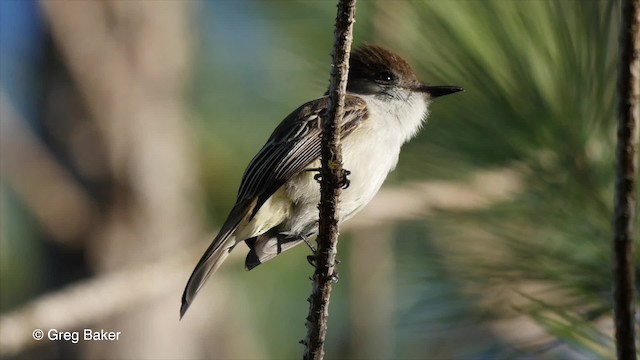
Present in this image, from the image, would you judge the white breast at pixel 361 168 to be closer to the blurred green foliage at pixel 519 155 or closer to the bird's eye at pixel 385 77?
the blurred green foliage at pixel 519 155

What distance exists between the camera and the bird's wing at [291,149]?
2.80m

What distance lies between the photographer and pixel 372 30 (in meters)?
2.84

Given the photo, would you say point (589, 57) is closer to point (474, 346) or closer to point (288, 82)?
point (474, 346)

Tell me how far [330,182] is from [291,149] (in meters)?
0.85

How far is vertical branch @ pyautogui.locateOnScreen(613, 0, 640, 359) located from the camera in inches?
51.2

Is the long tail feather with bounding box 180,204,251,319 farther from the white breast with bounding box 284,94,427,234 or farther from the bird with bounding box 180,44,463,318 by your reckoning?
the white breast with bounding box 284,94,427,234

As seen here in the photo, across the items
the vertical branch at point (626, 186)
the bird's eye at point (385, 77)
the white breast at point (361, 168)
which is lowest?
the vertical branch at point (626, 186)

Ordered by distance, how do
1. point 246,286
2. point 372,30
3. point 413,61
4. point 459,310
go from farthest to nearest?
point 246,286
point 372,30
point 413,61
point 459,310

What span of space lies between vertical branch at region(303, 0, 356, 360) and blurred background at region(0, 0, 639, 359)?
0.32 m

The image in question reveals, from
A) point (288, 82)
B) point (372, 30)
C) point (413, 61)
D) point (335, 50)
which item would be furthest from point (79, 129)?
point (335, 50)

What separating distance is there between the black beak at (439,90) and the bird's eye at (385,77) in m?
0.34

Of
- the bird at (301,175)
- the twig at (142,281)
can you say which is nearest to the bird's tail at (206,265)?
the bird at (301,175)

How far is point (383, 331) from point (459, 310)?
5.64 ft

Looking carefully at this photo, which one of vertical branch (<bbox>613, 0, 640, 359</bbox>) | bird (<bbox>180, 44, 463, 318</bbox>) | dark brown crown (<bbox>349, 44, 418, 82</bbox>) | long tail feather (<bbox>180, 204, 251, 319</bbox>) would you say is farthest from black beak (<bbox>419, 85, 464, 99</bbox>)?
vertical branch (<bbox>613, 0, 640, 359</bbox>)
